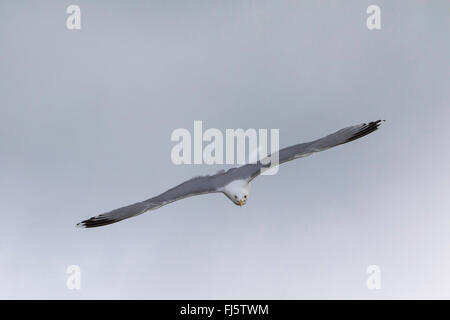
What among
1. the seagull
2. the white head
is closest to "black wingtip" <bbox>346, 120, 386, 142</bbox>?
the seagull

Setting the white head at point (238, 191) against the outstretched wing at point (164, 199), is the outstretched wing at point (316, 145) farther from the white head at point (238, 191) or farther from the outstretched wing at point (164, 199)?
the outstretched wing at point (164, 199)

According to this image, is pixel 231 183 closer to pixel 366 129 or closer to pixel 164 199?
pixel 164 199

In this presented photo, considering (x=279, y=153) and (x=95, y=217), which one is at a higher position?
(x=279, y=153)

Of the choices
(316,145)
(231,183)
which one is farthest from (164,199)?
(316,145)

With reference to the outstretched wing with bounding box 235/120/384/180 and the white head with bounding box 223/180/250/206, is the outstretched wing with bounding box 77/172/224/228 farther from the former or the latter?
the outstretched wing with bounding box 235/120/384/180

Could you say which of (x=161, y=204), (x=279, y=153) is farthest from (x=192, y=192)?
(x=279, y=153)

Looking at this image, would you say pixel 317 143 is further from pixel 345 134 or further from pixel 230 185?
pixel 230 185

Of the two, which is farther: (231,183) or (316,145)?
(231,183)
